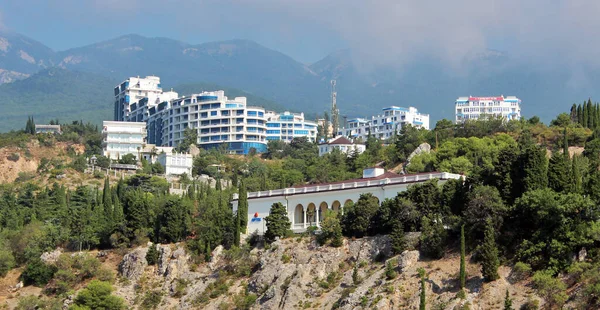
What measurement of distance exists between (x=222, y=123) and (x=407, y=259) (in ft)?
293

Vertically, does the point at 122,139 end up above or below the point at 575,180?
above

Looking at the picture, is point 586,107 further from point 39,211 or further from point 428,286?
point 39,211

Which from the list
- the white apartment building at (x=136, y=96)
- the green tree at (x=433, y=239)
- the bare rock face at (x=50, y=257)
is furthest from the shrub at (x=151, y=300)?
the white apartment building at (x=136, y=96)

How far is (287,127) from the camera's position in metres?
165

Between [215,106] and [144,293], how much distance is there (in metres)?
78.1

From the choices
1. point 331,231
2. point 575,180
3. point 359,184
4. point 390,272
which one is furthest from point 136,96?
point 575,180

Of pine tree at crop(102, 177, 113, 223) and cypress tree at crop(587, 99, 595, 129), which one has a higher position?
cypress tree at crop(587, 99, 595, 129)

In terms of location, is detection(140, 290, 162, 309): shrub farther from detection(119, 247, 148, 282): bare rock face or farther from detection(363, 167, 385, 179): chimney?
detection(363, 167, 385, 179): chimney

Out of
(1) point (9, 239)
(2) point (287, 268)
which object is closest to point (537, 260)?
(2) point (287, 268)

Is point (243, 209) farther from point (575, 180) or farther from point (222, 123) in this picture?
point (222, 123)

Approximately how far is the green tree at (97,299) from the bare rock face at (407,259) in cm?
2269

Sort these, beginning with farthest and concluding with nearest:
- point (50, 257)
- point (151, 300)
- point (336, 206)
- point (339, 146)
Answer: point (339, 146), point (50, 257), point (336, 206), point (151, 300)

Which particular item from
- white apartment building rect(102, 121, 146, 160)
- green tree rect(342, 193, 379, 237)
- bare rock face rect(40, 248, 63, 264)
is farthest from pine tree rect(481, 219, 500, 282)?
white apartment building rect(102, 121, 146, 160)

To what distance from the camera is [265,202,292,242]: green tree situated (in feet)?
261
